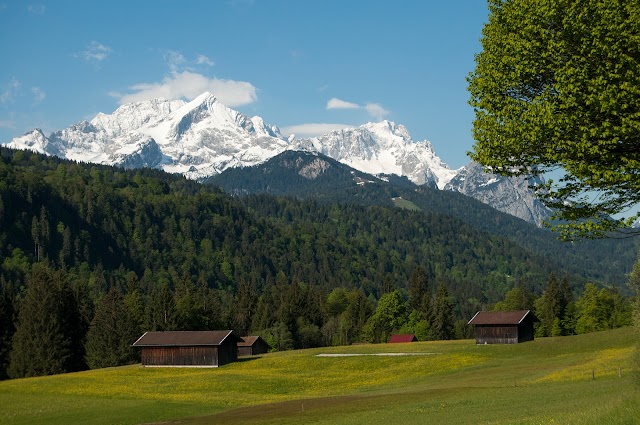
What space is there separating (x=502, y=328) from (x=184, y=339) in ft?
163

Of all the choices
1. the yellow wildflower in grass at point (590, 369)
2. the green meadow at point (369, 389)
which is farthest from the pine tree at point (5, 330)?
the yellow wildflower in grass at point (590, 369)

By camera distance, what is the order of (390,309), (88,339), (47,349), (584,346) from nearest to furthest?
(584,346), (47,349), (88,339), (390,309)

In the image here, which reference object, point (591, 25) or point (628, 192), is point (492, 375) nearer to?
point (628, 192)

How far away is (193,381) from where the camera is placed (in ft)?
282

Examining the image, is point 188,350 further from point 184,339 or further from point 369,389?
point 369,389

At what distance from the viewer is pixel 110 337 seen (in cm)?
12094

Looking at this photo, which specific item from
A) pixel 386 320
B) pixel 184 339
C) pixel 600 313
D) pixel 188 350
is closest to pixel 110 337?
pixel 184 339

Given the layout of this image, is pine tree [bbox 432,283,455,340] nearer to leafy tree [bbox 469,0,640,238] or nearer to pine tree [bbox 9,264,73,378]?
pine tree [bbox 9,264,73,378]

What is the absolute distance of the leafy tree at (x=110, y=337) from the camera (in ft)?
391

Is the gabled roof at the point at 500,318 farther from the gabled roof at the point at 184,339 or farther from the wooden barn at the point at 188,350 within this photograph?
the wooden barn at the point at 188,350

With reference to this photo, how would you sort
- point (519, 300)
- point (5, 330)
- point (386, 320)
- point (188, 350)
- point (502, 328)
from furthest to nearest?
1. point (519, 300)
2. point (386, 320)
3. point (502, 328)
4. point (5, 330)
5. point (188, 350)

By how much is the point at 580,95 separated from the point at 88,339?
109087mm

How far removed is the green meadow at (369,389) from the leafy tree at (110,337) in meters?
16.8

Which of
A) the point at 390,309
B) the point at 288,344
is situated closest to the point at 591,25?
the point at 288,344
